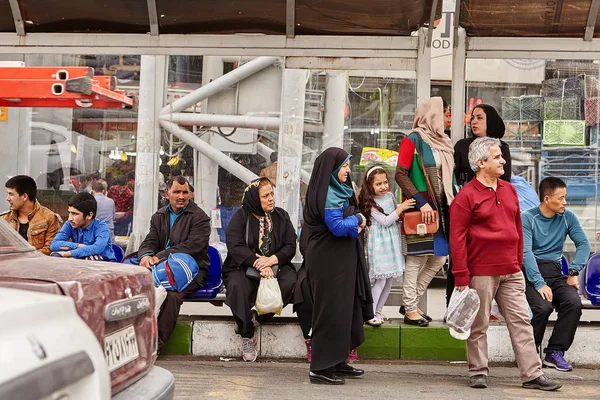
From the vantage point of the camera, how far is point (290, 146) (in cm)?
879

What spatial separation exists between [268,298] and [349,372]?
0.92 metres

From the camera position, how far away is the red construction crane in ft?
18.1

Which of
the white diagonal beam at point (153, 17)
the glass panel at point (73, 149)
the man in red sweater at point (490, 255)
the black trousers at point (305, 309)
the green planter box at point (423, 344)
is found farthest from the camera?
the glass panel at point (73, 149)

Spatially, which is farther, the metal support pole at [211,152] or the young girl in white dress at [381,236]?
the metal support pole at [211,152]

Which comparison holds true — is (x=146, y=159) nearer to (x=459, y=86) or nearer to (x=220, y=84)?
(x=220, y=84)

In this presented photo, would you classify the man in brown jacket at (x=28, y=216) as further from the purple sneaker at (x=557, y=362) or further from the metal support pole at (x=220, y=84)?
the purple sneaker at (x=557, y=362)

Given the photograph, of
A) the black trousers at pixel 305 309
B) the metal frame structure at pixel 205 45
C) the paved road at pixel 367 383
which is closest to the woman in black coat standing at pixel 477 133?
the metal frame structure at pixel 205 45

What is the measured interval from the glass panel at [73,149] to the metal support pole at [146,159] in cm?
7

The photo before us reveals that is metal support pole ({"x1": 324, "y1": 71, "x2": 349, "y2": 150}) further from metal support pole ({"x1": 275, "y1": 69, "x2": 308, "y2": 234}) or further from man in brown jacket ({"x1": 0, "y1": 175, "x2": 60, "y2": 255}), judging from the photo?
man in brown jacket ({"x1": 0, "y1": 175, "x2": 60, "y2": 255})

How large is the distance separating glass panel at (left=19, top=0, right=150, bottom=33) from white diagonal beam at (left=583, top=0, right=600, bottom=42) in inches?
164

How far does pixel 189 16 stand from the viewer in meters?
8.34

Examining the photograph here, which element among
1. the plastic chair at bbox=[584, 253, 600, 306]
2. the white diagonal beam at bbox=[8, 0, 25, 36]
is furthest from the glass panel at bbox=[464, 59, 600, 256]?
the white diagonal beam at bbox=[8, 0, 25, 36]

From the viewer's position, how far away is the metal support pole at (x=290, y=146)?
8.73m

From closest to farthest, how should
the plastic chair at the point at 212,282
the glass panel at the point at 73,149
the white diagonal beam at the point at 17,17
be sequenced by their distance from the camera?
the plastic chair at the point at 212,282, the white diagonal beam at the point at 17,17, the glass panel at the point at 73,149
